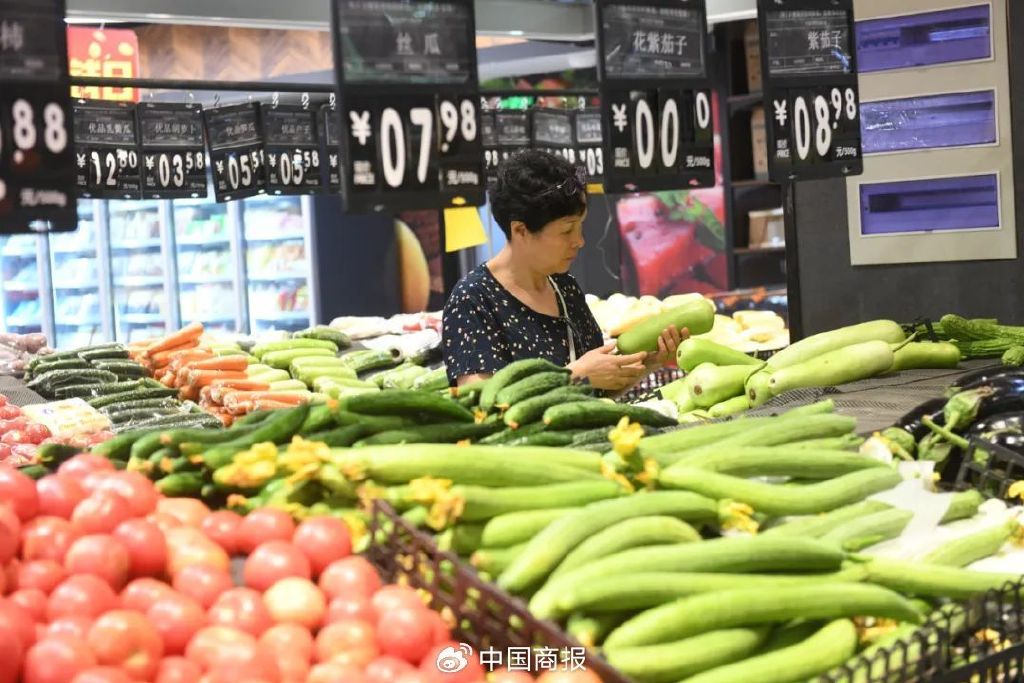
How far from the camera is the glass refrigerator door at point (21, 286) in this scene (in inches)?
438

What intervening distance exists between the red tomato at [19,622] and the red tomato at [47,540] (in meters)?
0.25

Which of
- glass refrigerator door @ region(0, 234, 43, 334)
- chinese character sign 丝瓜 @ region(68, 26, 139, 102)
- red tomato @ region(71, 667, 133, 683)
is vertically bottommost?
red tomato @ region(71, 667, 133, 683)

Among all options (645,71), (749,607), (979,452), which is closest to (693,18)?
(645,71)

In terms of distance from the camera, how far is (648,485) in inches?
95.7

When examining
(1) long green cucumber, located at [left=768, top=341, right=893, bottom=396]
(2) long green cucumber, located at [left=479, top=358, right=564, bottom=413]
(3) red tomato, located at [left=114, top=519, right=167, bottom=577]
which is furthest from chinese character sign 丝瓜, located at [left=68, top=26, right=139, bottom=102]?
(3) red tomato, located at [left=114, top=519, right=167, bottom=577]

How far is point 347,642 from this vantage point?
184 centimetres

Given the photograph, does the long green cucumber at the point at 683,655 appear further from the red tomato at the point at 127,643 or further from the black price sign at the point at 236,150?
the black price sign at the point at 236,150

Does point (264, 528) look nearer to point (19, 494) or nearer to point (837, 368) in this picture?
point (19, 494)

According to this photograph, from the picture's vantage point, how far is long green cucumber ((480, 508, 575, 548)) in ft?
6.92

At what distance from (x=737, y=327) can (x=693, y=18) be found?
2.97 meters

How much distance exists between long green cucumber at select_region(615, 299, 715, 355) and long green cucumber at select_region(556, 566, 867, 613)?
2268 millimetres

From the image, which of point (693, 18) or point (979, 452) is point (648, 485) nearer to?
point (979, 452)

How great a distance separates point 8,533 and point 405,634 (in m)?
0.65

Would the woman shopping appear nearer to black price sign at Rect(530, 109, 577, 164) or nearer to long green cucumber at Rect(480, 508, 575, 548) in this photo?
long green cucumber at Rect(480, 508, 575, 548)
